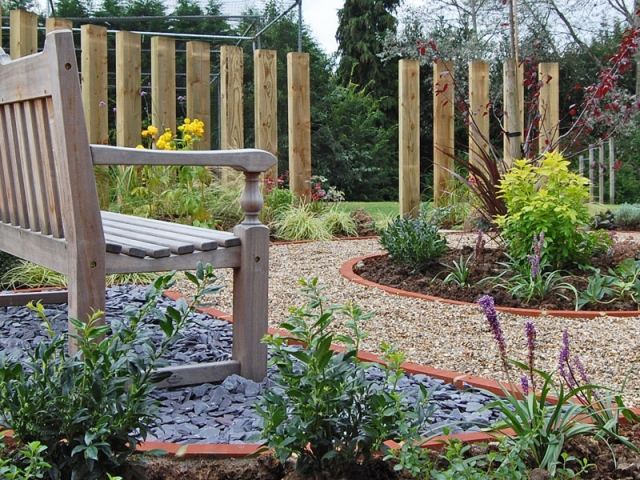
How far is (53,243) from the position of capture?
225 cm

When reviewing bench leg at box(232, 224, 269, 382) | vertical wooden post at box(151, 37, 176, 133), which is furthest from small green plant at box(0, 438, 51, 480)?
vertical wooden post at box(151, 37, 176, 133)

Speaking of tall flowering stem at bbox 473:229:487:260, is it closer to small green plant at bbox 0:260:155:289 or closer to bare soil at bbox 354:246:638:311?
bare soil at bbox 354:246:638:311

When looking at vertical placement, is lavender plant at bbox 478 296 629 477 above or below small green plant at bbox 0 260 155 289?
above

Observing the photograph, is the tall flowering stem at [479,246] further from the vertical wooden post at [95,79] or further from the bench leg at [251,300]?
the vertical wooden post at [95,79]

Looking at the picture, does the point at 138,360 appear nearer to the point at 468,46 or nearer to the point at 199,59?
the point at 199,59

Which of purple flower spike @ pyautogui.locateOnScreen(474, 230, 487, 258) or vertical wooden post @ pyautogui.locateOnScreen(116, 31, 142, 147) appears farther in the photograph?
vertical wooden post @ pyautogui.locateOnScreen(116, 31, 142, 147)

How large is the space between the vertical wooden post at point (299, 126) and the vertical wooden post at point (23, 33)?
7.79 ft

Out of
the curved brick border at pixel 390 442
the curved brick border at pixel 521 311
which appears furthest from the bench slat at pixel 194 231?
the curved brick border at pixel 521 311

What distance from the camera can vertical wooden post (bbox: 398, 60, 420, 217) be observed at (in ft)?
25.7

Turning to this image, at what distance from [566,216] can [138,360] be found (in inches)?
119

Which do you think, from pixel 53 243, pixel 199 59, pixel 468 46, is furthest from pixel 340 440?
pixel 468 46

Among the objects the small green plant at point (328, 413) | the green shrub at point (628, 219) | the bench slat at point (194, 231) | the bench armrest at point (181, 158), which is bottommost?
the green shrub at point (628, 219)

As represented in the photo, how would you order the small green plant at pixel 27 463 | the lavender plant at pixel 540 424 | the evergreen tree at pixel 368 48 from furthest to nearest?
the evergreen tree at pixel 368 48
the lavender plant at pixel 540 424
the small green plant at pixel 27 463

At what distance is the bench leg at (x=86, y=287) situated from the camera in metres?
2.08
